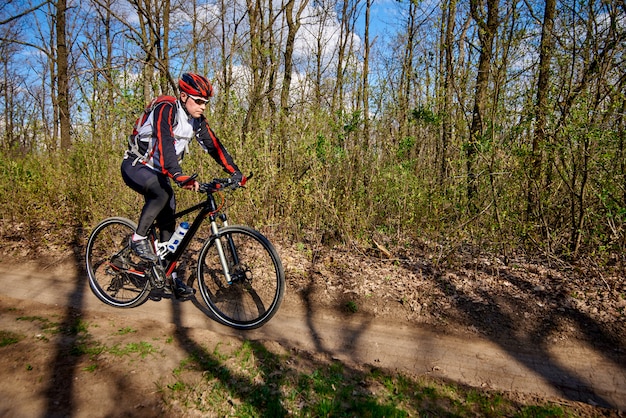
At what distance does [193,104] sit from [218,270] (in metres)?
1.65

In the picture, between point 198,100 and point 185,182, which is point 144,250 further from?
point 198,100

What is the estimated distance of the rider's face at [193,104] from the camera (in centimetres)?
371

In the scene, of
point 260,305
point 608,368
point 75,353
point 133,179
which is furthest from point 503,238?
point 75,353

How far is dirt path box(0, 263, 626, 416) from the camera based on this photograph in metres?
3.11

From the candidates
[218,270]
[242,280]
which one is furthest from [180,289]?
[242,280]

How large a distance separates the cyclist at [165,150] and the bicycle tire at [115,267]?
0.38 metres

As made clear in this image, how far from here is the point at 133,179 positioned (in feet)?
12.7

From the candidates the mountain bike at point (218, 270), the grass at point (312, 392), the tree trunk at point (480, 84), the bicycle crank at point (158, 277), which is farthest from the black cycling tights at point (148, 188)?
the tree trunk at point (480, 84)

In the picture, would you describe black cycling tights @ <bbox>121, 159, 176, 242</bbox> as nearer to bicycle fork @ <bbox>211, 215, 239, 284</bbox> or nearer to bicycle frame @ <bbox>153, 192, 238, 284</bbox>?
bicycle frame @ <bbox>153, 192, 238, 284</bbox>

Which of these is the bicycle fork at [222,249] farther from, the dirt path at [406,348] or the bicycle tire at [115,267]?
the bicycle tire at [115,267]

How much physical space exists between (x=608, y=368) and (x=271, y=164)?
494cm

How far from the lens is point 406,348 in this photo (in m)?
3.61

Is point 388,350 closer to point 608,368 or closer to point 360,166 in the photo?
point 608,368

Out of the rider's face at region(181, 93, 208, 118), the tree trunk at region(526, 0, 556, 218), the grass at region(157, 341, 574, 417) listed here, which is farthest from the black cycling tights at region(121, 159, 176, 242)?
the tree trunk at region(526, 0, 556, 218)
